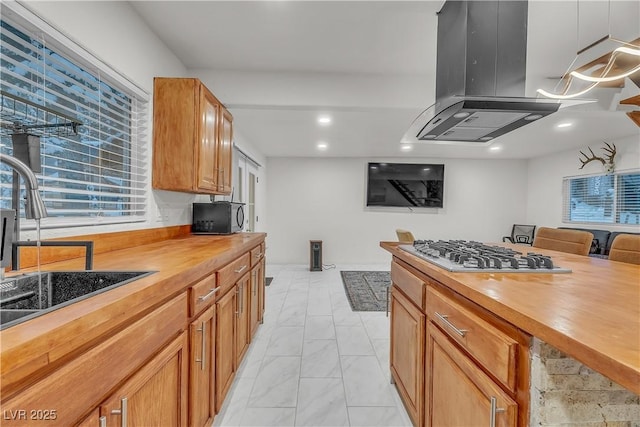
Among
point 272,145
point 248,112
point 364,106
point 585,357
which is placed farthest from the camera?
point 272,145

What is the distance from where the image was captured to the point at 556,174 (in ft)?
18.9

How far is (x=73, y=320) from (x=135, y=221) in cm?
160

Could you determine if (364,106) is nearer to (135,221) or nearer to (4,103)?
(135,221)

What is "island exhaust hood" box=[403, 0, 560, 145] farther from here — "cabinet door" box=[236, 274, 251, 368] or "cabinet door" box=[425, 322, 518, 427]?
"cabinet door" box=[236, 274, 251, 368]

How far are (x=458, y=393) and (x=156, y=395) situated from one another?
40.2 inches

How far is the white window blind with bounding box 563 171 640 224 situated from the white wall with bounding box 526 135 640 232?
11cm

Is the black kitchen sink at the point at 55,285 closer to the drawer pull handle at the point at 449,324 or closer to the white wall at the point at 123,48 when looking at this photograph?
the white wall at the point at 123,48

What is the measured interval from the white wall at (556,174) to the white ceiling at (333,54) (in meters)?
0.90

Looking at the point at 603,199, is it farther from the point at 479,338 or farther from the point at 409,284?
the point at 479,338

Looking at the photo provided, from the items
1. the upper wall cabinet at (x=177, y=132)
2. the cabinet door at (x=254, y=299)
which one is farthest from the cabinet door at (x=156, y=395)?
the upper wall cabinet at (x=177, y=132)

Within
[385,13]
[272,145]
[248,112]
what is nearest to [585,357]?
[385,13]

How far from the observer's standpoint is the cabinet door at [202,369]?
1209mm

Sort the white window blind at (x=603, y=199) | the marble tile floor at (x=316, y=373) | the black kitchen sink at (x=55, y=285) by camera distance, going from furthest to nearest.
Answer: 1. the white window blind at (x=603, y=199)
2. the marble tile floor at (x=316, y=373)
3. the black kitchen sink at (x=55, y=285)

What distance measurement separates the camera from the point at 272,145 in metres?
5.16
